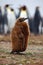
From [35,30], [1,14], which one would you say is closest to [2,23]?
[1,14]

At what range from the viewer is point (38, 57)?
7.50 metres

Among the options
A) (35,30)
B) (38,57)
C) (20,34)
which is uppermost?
(20,34)

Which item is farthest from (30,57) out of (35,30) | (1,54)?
(35,30)

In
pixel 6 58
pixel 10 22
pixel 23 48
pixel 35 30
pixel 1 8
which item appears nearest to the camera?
pixel 6 58

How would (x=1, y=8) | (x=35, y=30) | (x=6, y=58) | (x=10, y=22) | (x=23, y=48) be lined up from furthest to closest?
(x=1, y=8) < (x=35, y=30) < (x=10, y=22) < (x=23, y=48) < (x=6, y=58)

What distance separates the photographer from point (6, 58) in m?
7.12

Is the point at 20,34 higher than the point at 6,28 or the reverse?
higher

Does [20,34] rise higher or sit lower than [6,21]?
higher

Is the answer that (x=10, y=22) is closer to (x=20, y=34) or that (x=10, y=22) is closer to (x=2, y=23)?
(x=2, y=23)

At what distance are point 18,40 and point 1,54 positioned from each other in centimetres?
49

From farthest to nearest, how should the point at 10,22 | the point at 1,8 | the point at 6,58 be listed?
1. the point at 1,8
2. the point at 10,22
3. the point at 6,58

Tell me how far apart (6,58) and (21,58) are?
311 millimetres

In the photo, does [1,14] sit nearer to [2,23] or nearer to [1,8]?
[2,23]

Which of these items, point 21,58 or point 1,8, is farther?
point 1,8
